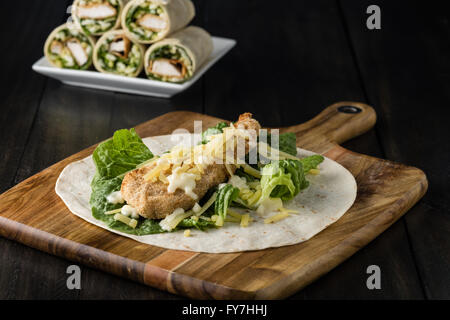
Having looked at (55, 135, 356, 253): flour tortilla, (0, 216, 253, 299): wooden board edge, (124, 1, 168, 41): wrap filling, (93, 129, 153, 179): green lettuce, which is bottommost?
(0, 216, 253, 299): wooden board edge

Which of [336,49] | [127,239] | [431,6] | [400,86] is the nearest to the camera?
[127,239]

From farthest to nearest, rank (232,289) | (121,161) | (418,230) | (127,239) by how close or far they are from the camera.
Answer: (121,161), (418,230), (127,239), (232,289)

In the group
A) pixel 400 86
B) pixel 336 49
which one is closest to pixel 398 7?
pixel 336 49

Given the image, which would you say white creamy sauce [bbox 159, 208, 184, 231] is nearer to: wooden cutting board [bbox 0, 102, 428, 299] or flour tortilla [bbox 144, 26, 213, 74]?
wooden cutting board [bbox 0, 102, 428, 299]

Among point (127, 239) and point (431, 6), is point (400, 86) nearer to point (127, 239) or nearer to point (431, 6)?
point (431, 6)

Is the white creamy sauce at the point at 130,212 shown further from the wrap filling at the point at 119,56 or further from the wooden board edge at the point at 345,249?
the wrap filling at the point at 119,56

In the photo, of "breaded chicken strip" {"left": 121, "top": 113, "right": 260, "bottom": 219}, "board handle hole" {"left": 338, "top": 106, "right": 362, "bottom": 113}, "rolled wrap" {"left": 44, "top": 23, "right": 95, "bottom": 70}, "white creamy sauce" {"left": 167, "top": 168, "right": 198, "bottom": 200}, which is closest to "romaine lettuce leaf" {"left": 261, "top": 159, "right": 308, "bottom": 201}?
"breaded chicken strip" {"left": 121, "top": 113, "right": 260, "bottom": 219}

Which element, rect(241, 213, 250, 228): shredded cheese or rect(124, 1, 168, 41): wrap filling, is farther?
rect(124, 1, 168, 41): wrap filling
